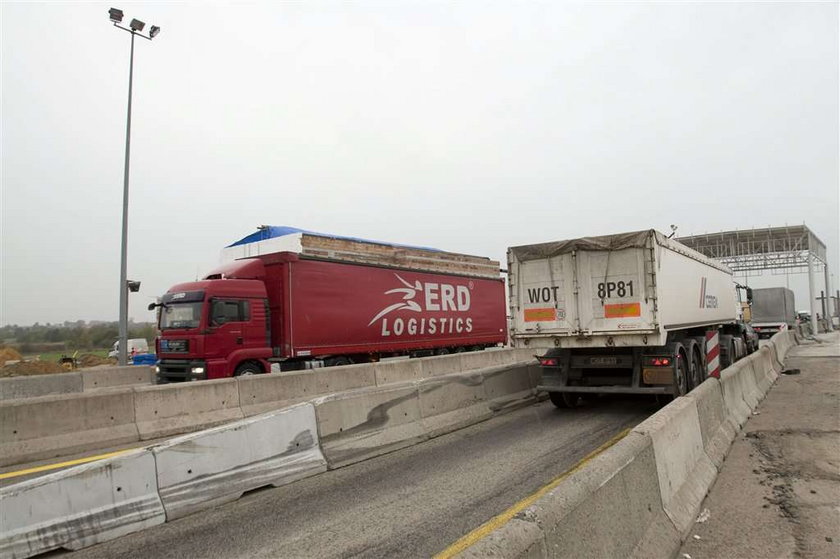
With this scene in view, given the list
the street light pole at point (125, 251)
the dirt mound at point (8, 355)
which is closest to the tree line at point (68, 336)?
the dirt mound at point (8, 355)

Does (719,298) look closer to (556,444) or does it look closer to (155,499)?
(556,444)

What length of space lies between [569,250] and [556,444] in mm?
3676

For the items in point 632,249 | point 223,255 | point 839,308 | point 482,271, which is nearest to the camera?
point 632,249

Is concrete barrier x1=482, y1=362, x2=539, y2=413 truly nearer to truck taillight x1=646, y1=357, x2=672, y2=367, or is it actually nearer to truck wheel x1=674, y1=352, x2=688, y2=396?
truck taillight x1=646, y1=357, x2=672, y2=367

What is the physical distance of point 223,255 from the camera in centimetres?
1973

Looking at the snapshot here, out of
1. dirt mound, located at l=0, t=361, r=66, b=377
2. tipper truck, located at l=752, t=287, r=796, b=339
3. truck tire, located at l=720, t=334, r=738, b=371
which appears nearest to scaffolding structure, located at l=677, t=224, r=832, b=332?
tipper truck, located at l=752, t=287, r=796, b=339

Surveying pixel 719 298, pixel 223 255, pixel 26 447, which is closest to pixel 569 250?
pixel 719 298

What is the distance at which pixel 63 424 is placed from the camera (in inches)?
311

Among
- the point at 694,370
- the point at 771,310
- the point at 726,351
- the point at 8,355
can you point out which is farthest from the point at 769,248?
the point at 8,355

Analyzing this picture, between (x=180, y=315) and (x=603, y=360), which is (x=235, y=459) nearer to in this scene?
(x=603, y=360)

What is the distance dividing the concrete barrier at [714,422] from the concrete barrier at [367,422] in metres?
3.69

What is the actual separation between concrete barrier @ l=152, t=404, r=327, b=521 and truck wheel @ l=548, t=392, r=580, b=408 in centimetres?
530

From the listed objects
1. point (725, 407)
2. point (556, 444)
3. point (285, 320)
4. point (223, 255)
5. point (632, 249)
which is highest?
point (223, 255)

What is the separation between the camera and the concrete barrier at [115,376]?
14.4 m
